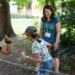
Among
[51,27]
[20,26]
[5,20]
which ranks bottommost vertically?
[20,26]

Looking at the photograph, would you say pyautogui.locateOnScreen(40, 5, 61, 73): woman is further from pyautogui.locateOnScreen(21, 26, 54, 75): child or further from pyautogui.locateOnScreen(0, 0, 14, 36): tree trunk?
pyautogui.locateOnScreen(0, 0, 14, 36): tree trunk

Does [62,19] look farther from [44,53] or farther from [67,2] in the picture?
[44,53]

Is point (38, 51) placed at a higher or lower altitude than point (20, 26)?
higher

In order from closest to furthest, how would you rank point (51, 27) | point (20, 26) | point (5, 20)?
point (51, 27), point (5, 20), point (20, 26)

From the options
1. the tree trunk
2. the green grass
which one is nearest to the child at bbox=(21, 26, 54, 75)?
the tree trunk

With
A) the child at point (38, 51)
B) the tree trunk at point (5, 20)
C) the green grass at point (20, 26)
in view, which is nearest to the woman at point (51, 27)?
the child at point (38, 51)

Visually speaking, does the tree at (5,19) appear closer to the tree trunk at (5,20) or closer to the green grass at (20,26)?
the tree trunk at (5,20)

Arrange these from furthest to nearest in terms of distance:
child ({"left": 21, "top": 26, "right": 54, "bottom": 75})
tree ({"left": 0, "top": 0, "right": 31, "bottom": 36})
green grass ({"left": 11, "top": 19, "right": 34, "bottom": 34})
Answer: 1. green grass ({"left": 11, "top": 19, "right": 34, "bottom": 34})
2. tree ({"left": 0, "top": 0, "right": 31, "bottom": 36})
3. child ({"left": 21, "top": 26, "right": 54, "bottom": 75})

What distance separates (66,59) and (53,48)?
180cm

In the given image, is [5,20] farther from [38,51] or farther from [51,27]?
[38,51]

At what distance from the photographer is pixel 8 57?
330 inches

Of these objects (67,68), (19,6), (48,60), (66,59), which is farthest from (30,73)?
(19,6)

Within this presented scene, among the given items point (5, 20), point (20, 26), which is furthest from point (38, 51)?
point (20, 26)

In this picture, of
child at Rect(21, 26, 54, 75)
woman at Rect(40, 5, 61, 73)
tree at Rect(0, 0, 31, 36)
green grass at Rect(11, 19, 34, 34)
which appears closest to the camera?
child at Rect(21, 26, 54, 75)
